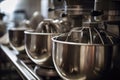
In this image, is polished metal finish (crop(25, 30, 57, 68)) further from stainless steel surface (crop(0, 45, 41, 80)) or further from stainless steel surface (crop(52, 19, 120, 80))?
stainless steel surface (crop(52, 19, 120, 80))

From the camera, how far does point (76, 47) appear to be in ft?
2.07

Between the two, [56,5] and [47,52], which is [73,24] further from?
[56,5]

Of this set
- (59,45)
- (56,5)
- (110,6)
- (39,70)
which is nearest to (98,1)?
(110,6)

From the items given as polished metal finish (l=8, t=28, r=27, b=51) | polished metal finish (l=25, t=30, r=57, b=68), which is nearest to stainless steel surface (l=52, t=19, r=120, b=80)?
polished metal finish (l=25, t=30, r=57, b=68)

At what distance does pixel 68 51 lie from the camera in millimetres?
647

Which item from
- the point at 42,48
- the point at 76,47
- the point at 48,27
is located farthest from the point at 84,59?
the point at 48,27

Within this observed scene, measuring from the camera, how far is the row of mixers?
634 mm

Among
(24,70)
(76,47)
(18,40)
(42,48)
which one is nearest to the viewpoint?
(76,47)

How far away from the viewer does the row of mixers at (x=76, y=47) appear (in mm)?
634

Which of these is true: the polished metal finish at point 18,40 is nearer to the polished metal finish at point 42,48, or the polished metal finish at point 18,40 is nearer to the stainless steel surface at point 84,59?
the polished metal finish at point 42,48

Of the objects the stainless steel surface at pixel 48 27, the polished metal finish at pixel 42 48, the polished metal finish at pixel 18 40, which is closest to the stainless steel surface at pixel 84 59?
the polished metal finish at pixel 42 48

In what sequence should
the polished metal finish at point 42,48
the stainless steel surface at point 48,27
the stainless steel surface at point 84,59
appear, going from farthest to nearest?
the stainless steel surface at point 48,27 → the polished metal finish at point 42,48 → the stainless steel surface at point 84,59

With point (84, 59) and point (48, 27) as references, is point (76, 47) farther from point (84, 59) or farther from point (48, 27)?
point (48, 27)

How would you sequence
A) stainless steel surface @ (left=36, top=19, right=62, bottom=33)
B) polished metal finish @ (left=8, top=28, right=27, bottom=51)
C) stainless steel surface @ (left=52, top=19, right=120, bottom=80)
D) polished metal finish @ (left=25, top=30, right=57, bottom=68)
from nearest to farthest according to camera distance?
stainless steel surface @ (left=52, top=19, right=120, bottom=80)
polished metal finish @ (left=25, top=30, right=57, bottom=68)
stainless steel surface @ (left=36, top=19, right=62, bottom=33)
polished metal finish @ (left=8, top=28, right=27, bottom=51)
